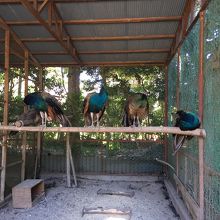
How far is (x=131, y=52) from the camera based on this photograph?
7328 mm

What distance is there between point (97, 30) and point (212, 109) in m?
3.40

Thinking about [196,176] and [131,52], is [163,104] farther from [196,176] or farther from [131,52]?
[196,176]

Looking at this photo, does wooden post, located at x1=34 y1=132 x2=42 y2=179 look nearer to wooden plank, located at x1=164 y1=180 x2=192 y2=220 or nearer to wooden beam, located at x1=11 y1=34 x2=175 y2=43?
wooden beam, located at x1=11 y1=34 x2=175 y2=43

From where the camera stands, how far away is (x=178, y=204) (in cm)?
542

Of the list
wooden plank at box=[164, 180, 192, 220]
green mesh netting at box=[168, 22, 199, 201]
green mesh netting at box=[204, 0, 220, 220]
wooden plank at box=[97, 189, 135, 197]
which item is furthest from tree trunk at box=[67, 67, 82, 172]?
green mesh netting at box=[204, 0, 220, 220]

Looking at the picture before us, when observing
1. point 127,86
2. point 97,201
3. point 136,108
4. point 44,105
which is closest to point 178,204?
point 97,201

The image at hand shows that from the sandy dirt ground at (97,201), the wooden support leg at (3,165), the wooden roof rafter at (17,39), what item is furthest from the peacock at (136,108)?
the wooden roof rafter at (17,39)

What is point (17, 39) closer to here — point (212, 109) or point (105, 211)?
point (105, 211)

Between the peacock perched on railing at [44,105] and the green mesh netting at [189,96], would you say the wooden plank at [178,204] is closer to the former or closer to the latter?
the green mesh netting at [189,96]

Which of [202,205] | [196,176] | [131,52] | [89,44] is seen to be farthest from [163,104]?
[202,205]

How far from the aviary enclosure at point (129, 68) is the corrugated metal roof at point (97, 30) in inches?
0.7

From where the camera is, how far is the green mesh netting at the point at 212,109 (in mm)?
3326

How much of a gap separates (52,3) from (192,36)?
2197 millimetres

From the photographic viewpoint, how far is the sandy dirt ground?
5367 mm
